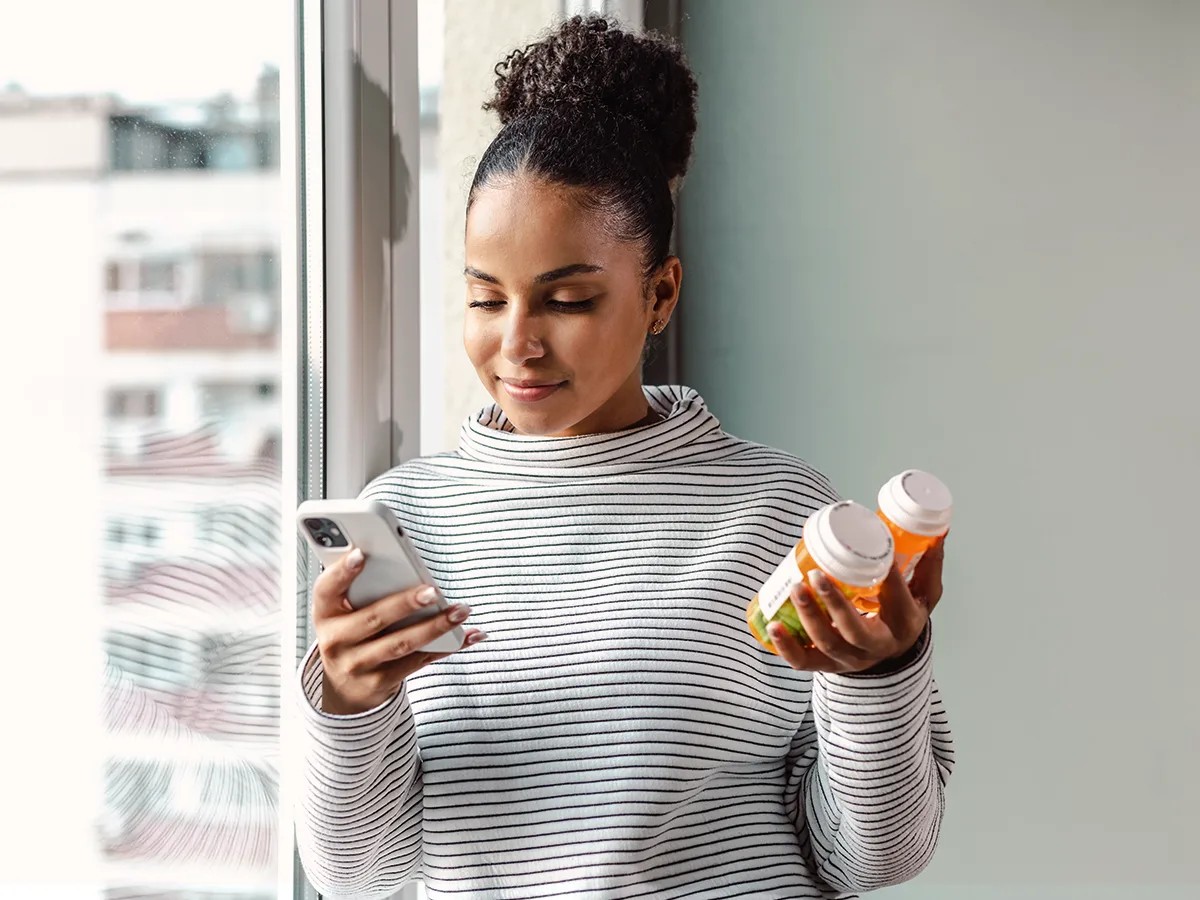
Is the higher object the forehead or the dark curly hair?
the dark curly hair

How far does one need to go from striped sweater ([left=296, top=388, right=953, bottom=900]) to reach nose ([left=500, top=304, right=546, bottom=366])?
0.36ft

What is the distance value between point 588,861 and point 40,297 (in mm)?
480

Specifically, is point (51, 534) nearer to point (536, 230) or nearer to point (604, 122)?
point (536, 230)

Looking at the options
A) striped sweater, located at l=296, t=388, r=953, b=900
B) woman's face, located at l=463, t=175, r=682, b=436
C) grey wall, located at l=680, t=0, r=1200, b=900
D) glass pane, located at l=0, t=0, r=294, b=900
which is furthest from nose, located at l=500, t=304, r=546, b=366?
grey wall, located at l=680, t=0, r=1200, b=900

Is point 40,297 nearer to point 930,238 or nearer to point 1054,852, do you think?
point 930,238

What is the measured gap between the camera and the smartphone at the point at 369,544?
60 cm

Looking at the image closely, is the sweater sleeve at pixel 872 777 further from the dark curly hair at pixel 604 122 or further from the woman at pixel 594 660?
the dark curly hair at pixel 604 122

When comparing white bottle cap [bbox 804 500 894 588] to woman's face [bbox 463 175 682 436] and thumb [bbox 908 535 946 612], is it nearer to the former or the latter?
thumb [bbox 908 535 946 612]

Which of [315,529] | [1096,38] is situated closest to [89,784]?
[315,529]

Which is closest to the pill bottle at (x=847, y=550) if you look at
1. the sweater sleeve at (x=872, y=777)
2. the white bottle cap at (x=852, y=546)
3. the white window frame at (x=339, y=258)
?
the white bottle cap at (x=852, y=546)

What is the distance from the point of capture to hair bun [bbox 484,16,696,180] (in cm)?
83

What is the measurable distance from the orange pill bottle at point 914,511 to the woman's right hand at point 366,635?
0.24 meters

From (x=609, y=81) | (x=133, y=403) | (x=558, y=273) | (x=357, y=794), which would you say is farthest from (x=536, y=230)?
(x=357, y=794)

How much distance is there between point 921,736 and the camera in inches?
27.4
